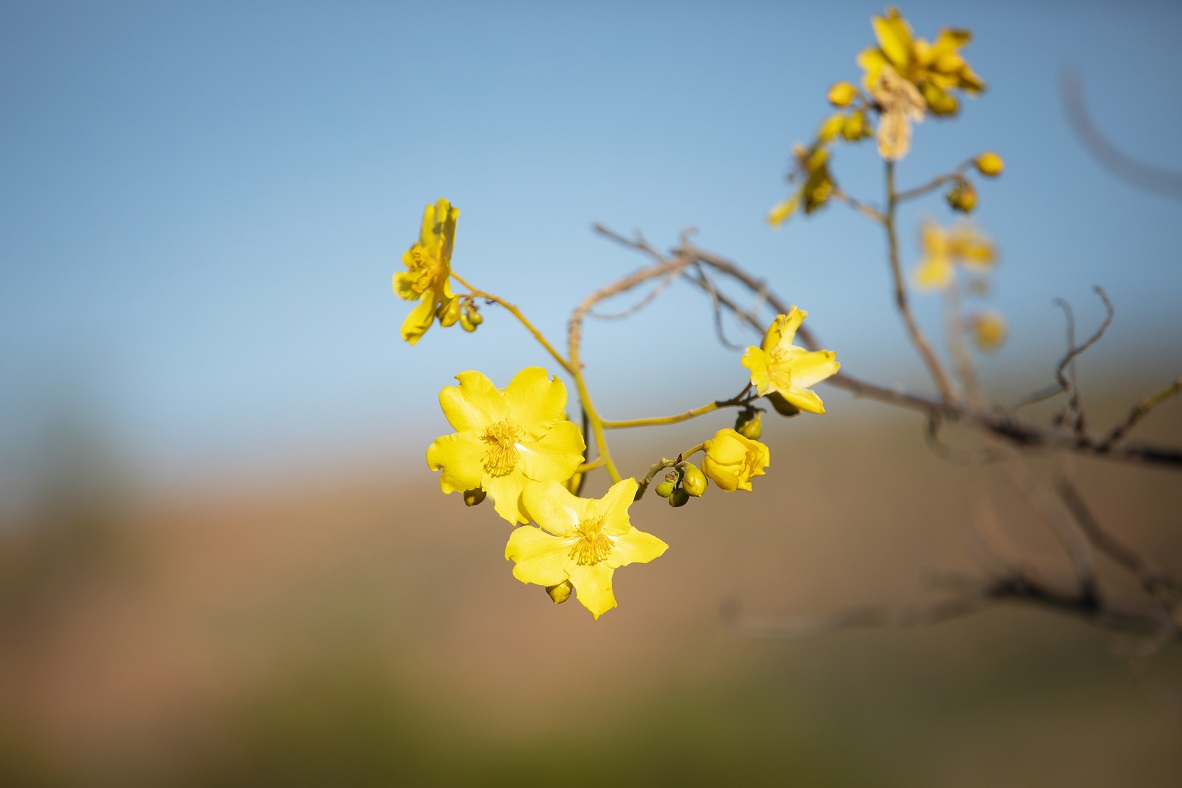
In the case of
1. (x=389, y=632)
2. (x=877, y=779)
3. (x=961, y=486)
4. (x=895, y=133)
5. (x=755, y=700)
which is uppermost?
(x=961, y=486)

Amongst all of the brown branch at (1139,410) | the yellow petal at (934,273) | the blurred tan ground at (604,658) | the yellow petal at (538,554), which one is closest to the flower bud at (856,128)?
the brown branch at (1139,410)

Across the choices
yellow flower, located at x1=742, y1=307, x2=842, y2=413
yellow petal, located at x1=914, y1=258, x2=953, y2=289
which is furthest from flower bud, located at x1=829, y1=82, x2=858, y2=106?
yellow petal, located at x1=914, y1=258, x2=953, y2=289

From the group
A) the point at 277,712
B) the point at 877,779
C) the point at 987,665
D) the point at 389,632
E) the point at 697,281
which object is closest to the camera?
the point at 697,281

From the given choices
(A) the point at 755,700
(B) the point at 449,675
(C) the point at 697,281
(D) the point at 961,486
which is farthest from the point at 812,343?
(D) the point at 961,486

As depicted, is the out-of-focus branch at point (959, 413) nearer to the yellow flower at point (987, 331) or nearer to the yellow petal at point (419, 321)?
the yellow petal at point (419, 321)

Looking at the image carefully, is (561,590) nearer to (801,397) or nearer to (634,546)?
(634,546)

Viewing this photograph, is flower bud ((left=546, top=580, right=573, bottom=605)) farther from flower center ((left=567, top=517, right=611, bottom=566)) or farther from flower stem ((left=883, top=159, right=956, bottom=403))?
flower stem ((left=883, top=159, right=956, bottom=403))

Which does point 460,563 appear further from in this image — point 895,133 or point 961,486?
point 895,133
